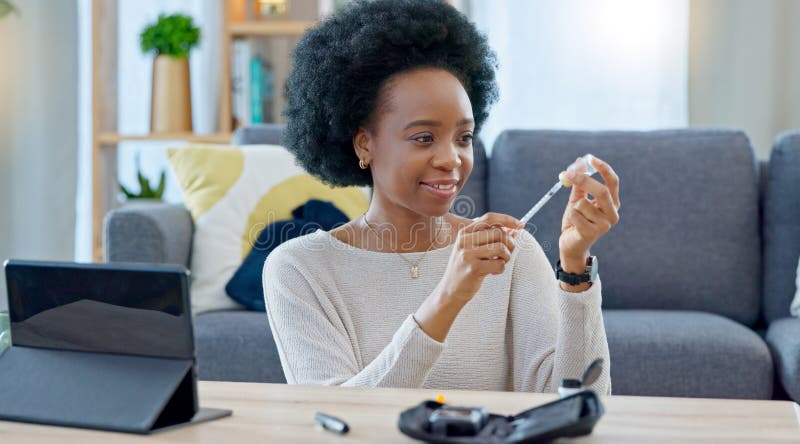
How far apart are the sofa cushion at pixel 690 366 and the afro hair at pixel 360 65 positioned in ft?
2.96

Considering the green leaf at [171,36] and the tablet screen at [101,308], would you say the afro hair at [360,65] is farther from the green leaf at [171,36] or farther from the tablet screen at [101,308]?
the green leaf at [171,36]

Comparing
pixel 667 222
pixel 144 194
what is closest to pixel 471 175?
pixel 667 222

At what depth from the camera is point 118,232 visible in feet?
8.43

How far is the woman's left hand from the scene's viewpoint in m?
1.22

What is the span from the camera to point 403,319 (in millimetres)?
1502

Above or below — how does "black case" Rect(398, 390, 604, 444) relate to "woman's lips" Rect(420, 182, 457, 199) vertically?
below

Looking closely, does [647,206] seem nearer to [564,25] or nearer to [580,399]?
[564,25]

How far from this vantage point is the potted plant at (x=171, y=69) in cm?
364

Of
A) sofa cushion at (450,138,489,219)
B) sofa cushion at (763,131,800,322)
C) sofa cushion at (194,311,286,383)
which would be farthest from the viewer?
sofa cushion at (450,138,489,219)

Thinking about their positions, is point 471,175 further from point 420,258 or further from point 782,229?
point 420,258

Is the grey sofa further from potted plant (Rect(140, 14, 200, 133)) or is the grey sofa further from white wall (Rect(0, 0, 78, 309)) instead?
white wall (Rect(0, 0, 78, 309))

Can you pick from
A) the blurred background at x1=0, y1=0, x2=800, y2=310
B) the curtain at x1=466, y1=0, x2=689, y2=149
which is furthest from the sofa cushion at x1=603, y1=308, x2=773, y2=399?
the curtain at x1=466, y1=0, x2=689, y2=149

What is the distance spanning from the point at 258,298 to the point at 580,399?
188 centimetres

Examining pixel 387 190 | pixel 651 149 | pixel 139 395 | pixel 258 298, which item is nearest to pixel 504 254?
pixel 387 190
